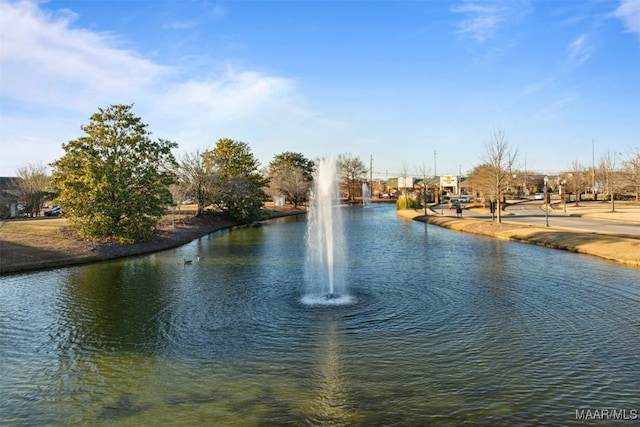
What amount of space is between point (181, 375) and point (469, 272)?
14038 mm

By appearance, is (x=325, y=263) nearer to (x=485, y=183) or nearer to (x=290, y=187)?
(x=485, y=183)

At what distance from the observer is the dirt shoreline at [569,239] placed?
68.8ft

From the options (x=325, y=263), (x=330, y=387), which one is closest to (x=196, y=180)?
(x=325, y=263)

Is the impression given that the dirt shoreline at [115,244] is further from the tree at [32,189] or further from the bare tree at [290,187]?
the bare tree at [290,187]

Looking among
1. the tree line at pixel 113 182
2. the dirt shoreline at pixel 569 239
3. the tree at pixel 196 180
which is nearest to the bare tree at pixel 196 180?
the tree at pixel 196 180

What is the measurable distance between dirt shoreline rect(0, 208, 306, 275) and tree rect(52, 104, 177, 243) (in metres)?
1.11

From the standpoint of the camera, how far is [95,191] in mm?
28469

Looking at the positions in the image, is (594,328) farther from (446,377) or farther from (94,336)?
(94,336)

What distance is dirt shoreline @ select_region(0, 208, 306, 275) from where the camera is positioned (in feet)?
74.8

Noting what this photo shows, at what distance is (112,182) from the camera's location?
28.7 meters

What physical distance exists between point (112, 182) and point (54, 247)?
18.2 ft

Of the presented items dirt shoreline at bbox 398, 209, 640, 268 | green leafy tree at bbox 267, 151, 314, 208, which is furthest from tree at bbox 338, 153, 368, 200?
dirt shoreline at bbox 398, 209, 640, 268

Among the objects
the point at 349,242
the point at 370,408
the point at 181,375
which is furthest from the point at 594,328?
the point at 349,242

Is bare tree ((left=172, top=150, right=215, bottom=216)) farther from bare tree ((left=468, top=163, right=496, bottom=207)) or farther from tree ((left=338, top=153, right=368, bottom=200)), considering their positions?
tree ((left=338, top=153, right=368, bottom=200))
